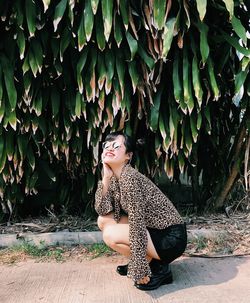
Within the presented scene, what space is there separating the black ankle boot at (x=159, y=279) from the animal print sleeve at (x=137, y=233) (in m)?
0.18

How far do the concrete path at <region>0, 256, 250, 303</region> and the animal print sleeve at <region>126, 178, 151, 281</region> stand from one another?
0.20 m

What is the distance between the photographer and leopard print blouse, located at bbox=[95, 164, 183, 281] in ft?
8.87

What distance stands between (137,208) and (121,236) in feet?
0.75

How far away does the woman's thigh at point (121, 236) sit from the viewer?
2824 mm

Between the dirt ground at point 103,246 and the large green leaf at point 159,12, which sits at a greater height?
the large green leaf at point 159,12

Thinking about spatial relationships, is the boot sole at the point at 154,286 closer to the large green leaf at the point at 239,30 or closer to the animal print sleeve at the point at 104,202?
the animal print sleeve at the point at 104,202

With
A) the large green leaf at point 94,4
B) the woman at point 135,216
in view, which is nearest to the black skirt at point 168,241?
the woman at point 135,216

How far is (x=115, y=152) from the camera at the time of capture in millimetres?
2838

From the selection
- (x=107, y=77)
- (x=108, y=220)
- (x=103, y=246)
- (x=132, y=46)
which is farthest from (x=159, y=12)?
(x=103, y=246)

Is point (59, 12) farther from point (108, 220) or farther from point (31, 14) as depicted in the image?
point (108, 220)

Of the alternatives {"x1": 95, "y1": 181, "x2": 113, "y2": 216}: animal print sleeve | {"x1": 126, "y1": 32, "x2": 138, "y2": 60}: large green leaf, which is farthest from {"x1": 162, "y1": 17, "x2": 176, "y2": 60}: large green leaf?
{"x1": 95, "y1": 181, "x2": 113, "y2": 216}: animal print sleeve

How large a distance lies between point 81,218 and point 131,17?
189 cm

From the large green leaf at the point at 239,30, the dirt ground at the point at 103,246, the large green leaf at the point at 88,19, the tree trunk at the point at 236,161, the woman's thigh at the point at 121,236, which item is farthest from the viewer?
the tree trunk at the point at 236,161

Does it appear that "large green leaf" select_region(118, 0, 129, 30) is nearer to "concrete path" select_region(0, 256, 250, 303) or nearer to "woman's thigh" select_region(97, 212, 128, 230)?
"woman's thigh" select_region(97, 212, 128, 230)
